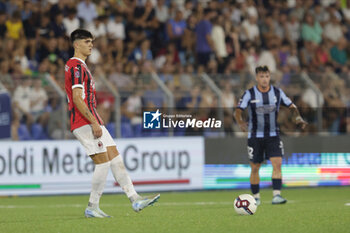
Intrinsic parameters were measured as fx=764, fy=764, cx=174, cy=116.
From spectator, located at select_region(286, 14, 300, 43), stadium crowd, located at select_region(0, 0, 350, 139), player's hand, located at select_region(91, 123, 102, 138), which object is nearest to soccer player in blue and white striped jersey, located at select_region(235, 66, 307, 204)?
player's hand, located at select_region(91, 123, 102, 138)

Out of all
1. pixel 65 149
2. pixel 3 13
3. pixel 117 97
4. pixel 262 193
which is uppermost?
pixel 3 13

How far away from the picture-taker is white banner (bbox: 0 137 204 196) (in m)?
14.4

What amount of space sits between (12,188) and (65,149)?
4.03 ft

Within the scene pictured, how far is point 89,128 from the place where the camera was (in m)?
8.85

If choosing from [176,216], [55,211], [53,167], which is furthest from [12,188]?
[176,216]

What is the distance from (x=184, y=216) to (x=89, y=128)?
161cm

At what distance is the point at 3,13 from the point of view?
57.3 feet

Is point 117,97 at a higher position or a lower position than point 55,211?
higher

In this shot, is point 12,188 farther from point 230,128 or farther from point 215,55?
point 215,55

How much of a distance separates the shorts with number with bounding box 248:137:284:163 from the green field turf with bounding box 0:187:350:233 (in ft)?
2.37

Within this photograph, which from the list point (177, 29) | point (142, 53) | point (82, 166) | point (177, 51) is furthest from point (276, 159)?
point (177, 29)

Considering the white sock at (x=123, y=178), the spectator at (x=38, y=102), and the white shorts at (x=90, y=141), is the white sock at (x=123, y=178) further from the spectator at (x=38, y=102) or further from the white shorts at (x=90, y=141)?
the spectator at (x=38, y=102)

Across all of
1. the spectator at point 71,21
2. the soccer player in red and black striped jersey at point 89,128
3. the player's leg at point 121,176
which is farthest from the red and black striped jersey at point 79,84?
the spectator at point 71,21

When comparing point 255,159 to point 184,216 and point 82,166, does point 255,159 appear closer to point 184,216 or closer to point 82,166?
point 184,216
